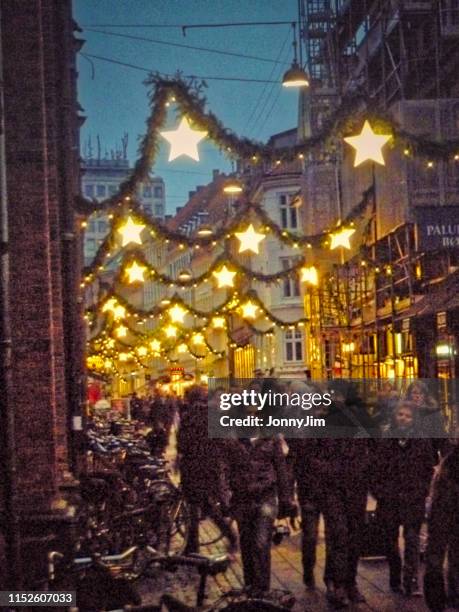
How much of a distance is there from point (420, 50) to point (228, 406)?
72.8 ft

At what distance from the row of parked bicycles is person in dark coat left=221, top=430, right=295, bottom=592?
0.62m

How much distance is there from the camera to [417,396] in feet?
41.1

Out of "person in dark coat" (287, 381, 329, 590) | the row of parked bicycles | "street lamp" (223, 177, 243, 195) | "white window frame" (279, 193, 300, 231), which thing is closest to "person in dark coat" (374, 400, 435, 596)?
"person in dark coat" (287, 381, 329, 590)

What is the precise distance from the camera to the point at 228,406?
37.3 ft

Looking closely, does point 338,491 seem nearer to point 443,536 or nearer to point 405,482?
point 405,482

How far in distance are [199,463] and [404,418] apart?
10.4ft

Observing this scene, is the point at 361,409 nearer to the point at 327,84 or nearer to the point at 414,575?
the point at 414,575

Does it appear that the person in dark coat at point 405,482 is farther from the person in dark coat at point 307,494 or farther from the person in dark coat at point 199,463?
the person in dark coat at point 199,463

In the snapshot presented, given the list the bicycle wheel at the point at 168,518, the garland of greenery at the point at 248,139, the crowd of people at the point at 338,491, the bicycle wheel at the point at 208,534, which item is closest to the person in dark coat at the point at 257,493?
the crowd of people at the point at 338,491

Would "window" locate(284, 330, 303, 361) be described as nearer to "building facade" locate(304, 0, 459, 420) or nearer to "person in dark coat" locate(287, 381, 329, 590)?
"building facade" locate(304, 0, 459, 420)

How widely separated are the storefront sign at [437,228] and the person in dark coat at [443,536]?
14.2 metres

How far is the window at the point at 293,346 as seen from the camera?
6600 cm

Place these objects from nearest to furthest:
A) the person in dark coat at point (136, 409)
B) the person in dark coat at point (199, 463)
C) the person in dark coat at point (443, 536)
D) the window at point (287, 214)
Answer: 1. the person in dark coat at point (443, 536)
2. the person in dark coat at point (199, 463)
3. the person in dark coat at point (136, 409)
4. the window at point (287, 214)

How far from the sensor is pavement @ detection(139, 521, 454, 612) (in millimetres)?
10031
